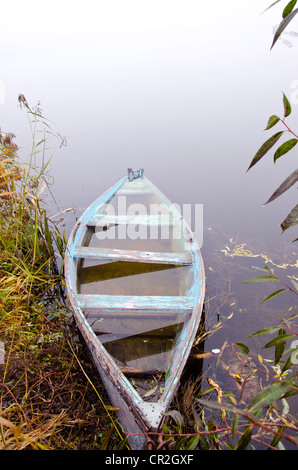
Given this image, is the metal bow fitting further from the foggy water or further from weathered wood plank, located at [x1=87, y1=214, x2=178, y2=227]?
the foggy water

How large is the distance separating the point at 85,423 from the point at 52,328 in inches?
33.7

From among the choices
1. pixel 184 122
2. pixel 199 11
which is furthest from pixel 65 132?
pixel 199 11

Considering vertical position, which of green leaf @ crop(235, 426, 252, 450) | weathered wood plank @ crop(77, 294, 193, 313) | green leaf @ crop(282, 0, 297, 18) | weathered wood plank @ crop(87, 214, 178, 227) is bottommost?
weathered wood plank @ crop(77, 294, 193, 313)

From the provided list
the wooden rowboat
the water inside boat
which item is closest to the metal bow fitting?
the water inside boat

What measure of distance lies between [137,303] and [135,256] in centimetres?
69

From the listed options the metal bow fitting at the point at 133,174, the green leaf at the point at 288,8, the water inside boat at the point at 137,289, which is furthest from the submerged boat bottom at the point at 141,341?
the metal bow fitting at the point at 133,174

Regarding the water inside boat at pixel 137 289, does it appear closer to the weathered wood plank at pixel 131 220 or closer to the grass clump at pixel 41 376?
the weathered wood plank at pixel 131 220

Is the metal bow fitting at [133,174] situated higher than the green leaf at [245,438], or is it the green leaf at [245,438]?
the metal bow fitting at [133,174]

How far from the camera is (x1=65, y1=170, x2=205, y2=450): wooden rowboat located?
197 centimetres

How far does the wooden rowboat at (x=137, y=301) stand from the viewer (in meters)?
1.97

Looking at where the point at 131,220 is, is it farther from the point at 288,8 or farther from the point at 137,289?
the point at 288,8

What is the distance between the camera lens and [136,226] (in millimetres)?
4086

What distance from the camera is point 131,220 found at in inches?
154

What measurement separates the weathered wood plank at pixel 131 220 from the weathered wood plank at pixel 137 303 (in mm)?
1327
